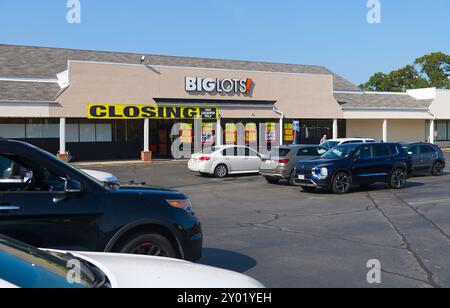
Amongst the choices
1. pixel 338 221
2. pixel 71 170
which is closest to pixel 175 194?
pixel 71 170

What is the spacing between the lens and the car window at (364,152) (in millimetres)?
16562

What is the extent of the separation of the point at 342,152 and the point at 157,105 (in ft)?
55.7

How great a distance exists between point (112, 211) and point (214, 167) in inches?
642

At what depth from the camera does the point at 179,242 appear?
237 inches

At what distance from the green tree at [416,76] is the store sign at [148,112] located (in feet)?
200

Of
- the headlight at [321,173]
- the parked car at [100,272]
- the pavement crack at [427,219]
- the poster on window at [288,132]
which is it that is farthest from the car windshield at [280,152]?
the poster on window at [288,132]

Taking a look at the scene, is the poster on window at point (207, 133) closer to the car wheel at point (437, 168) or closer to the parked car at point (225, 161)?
the parked car at point (225, 161)

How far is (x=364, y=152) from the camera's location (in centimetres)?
1672

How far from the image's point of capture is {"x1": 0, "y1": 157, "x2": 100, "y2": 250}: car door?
5.29 meters

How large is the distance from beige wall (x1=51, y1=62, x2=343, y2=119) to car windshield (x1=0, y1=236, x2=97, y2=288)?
26209 mm

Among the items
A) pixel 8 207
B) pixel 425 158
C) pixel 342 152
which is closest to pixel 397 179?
pixel 342 152

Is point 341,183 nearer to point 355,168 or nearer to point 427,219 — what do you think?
point 355,168

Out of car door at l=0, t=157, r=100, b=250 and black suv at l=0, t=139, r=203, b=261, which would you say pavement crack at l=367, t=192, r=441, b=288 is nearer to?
black suv at l=0, t=139, r=203, b=261
